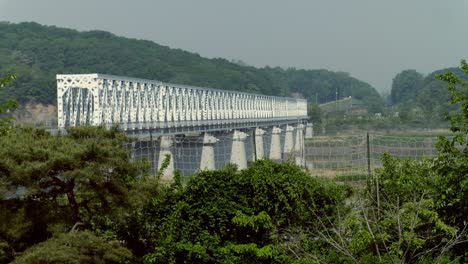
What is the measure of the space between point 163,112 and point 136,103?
476 centimetres

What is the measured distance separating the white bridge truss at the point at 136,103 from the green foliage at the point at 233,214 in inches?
714

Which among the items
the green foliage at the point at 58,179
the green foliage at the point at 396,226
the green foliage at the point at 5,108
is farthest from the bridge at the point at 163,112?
the green foliage at the point at 58,179

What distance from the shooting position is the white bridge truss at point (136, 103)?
150 feet

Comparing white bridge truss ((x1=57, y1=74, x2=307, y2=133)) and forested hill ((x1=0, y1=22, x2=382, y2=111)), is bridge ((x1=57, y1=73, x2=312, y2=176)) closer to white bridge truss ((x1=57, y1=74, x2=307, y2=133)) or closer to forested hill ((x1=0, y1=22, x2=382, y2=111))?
white bridge truss ((x1=57, y1=74, x2=307, y2=133))

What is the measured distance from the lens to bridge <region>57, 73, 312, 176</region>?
144 feet

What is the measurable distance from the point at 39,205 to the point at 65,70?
444 feet

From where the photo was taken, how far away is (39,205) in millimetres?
9719

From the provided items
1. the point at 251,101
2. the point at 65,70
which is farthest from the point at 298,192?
the point at 65,70

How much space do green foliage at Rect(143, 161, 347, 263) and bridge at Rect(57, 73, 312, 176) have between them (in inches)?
604

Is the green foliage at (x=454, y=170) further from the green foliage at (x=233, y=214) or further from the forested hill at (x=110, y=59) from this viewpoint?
the forested hill at (x=110, y=59)

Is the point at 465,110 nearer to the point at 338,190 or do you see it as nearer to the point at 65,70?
the point at 338,190

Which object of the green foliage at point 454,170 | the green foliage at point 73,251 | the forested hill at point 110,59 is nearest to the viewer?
the green foliage at point 73,251

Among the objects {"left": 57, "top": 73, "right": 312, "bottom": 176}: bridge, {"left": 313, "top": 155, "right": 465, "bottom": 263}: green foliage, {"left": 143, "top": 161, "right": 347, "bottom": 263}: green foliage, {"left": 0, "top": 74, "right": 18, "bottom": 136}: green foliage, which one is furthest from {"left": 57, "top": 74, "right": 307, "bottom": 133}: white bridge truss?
{"left": 313, "top": 155, "right": 465, "bottom": 263}: green foliage

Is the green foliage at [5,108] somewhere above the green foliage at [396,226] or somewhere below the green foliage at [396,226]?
above
